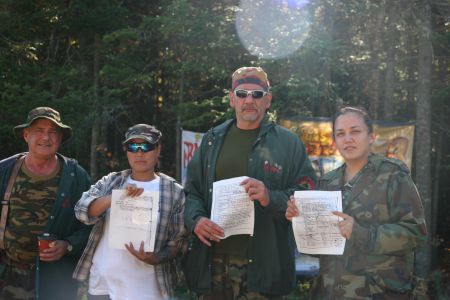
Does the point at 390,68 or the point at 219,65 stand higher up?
the point at 390,68

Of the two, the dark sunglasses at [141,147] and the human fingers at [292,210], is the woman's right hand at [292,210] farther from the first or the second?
the dark sunglasses at [141,147]

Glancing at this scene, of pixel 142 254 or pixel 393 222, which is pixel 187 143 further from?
pixel 393 222

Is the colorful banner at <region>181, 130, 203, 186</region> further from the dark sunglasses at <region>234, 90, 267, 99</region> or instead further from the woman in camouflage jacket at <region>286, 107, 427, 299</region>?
the woman in camouflage jacket at <region>286, 107, 427, 299</region>

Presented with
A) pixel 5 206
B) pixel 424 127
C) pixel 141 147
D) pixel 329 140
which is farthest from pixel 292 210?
pixel 424 127

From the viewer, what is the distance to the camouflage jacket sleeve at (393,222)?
3254mm

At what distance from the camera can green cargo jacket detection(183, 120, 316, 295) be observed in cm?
398

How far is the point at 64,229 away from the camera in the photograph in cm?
454

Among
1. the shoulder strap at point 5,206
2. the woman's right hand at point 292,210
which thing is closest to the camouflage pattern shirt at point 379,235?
the woman's right hand at point 292,210

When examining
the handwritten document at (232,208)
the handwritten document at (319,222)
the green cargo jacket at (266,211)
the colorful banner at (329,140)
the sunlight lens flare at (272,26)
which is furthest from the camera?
the sunlight lens flare at (272,26)

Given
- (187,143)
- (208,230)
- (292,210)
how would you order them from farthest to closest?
(187,143), (208,230), (292,210)

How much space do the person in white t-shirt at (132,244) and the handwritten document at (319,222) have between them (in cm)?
107

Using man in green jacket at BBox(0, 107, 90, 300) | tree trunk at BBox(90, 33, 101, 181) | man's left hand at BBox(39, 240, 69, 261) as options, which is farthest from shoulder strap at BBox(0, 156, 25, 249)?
tree trunk at BBox(90, 33, 101, 181)

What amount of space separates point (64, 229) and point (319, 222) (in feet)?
7.27

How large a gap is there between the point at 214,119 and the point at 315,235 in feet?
26.8
